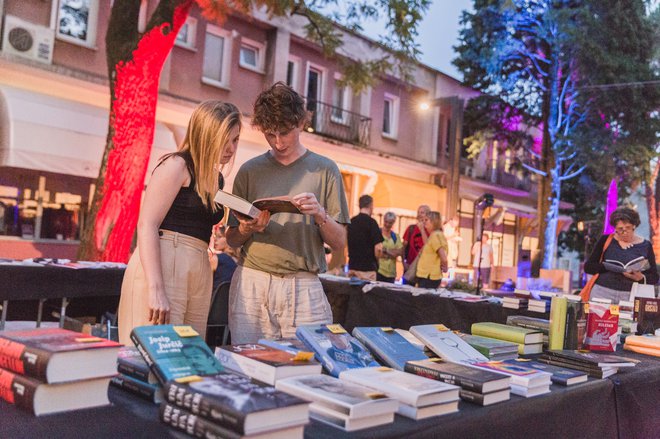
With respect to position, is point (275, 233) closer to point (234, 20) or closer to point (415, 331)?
point (415, 331)

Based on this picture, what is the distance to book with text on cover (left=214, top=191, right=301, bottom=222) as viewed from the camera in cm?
212

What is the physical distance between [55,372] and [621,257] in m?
4.49

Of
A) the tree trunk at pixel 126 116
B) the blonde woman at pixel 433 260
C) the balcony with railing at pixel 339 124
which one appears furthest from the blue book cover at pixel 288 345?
the balcony with railing at pixel 339 124

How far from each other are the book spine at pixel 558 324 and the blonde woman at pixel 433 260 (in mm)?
4867

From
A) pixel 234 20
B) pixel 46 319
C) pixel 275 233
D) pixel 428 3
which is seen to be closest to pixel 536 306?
pixel 275 233

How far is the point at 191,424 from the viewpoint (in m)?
1.10

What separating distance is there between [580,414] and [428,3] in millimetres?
7956

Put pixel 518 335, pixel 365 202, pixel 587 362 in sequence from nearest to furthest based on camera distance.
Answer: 1. pixel 587 362
2. pixel 518 335
3. pixel 365 202

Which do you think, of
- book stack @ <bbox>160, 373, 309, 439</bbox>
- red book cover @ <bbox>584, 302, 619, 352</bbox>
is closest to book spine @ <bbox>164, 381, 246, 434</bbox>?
book stack @ <bbox>160, 373, 309, 439</bbox>

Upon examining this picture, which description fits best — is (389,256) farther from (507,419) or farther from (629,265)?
(507,419)

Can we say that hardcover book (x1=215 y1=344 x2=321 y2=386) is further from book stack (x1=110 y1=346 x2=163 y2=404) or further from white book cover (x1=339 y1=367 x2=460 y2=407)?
book stack (x1=110 y1=346 x2=163 y2=404)

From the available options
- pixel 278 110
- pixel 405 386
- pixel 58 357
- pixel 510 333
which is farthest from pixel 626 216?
pixel 58 357

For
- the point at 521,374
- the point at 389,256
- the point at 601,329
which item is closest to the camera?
the point at 521,374

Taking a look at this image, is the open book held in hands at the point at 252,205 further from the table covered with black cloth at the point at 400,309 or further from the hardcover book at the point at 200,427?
the table covered with black cloth at the point at 400,309
